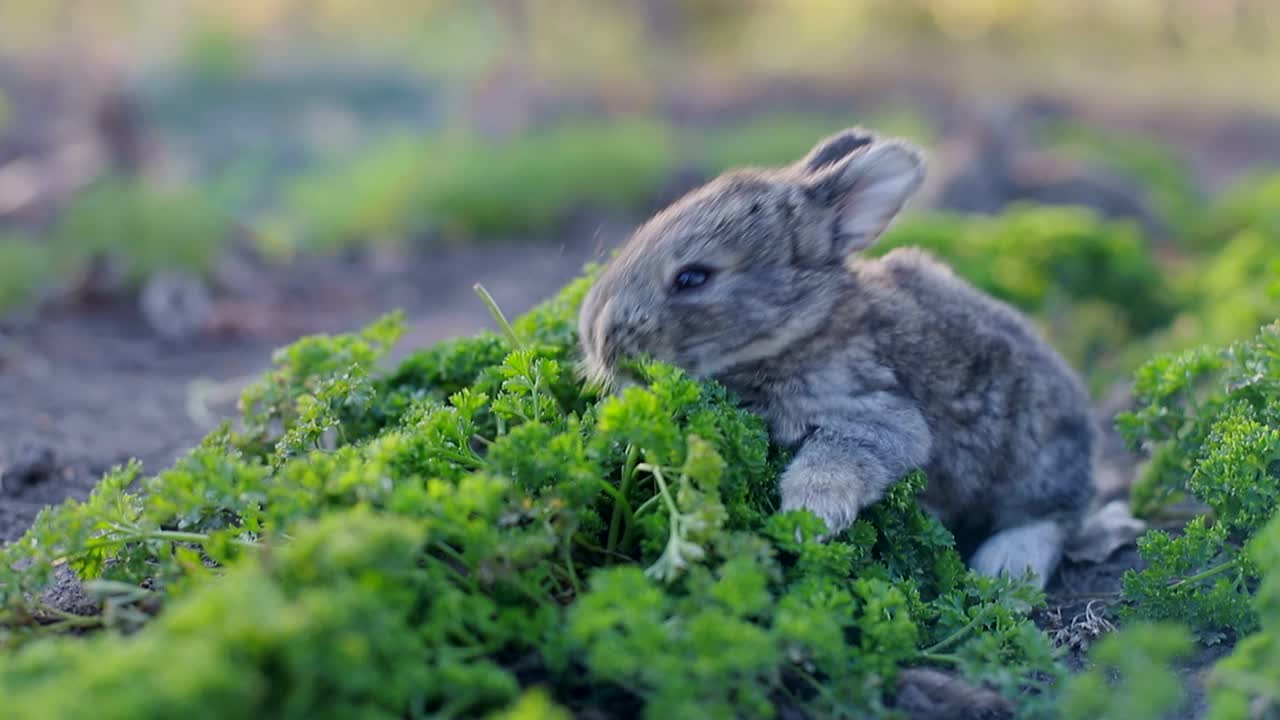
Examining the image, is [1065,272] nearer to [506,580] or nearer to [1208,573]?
[1208,573]

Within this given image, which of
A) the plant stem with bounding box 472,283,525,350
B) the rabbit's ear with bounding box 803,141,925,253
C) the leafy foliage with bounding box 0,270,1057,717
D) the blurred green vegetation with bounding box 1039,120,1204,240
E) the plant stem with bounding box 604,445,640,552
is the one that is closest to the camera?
the leafy foliage with bounding box 0,270,1057,717

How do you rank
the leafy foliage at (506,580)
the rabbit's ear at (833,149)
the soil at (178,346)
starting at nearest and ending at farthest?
the leafy foliage at (506,580)
the rabbit's ear at (833,149)
the soil at (178,346)

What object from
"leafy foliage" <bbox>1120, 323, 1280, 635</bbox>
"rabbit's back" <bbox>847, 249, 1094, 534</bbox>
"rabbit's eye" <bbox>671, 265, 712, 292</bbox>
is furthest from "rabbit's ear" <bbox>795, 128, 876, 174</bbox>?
"leafy foliage" <bbox>1120, 323, 1280, 635</bbox>

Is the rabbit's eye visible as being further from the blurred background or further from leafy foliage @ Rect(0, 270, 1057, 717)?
the blurred background

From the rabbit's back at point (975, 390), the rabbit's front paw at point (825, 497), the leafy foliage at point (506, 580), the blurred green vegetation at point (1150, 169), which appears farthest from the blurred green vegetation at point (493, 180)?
the rabbit's front paw at point (825, 497)

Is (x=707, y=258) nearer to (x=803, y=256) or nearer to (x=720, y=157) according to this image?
(x=803, y=256)

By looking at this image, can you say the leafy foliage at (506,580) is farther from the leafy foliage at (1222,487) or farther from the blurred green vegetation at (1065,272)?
the blurred green vegetation at (1065,272)
